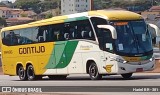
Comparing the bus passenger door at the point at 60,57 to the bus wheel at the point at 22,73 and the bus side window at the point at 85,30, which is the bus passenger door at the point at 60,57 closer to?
the bus side window at the point at 85,30

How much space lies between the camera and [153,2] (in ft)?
536

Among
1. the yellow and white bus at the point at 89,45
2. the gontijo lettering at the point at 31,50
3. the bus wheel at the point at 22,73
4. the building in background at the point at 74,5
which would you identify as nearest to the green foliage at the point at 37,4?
the building in background at the point at 74,5

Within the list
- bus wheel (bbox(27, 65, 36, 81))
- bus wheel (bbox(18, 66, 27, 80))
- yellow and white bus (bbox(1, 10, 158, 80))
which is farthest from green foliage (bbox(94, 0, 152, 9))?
yellow and white bus (bbox(1, 10, 158, 80))

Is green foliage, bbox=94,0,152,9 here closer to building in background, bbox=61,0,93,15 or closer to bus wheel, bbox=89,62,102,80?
building in background, bbox=61,0,93,15

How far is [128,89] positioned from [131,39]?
6.29 metres

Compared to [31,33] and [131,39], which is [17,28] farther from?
[131,39]

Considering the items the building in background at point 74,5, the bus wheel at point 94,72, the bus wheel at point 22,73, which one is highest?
the building in background at point 74,5

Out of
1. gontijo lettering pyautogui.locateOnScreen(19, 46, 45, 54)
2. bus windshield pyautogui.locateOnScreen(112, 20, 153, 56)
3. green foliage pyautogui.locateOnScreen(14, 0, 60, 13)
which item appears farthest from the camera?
green foliage pyautogui.locateOnScreen(14, 0, 60, 13)

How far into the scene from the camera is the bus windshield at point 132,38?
2281 cm

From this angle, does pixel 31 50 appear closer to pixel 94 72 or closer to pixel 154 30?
pixel 94 72

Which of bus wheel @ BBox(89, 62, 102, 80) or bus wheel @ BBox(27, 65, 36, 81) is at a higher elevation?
bus wheel @ BBox(89, 62, 102, 80)

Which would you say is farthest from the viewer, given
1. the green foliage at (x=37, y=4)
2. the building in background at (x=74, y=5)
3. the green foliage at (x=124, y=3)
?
the green foliage at (x=37, y=4)

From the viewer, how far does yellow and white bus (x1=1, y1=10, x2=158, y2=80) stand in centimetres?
2284

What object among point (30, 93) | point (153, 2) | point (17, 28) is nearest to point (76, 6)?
point (153, 2)
